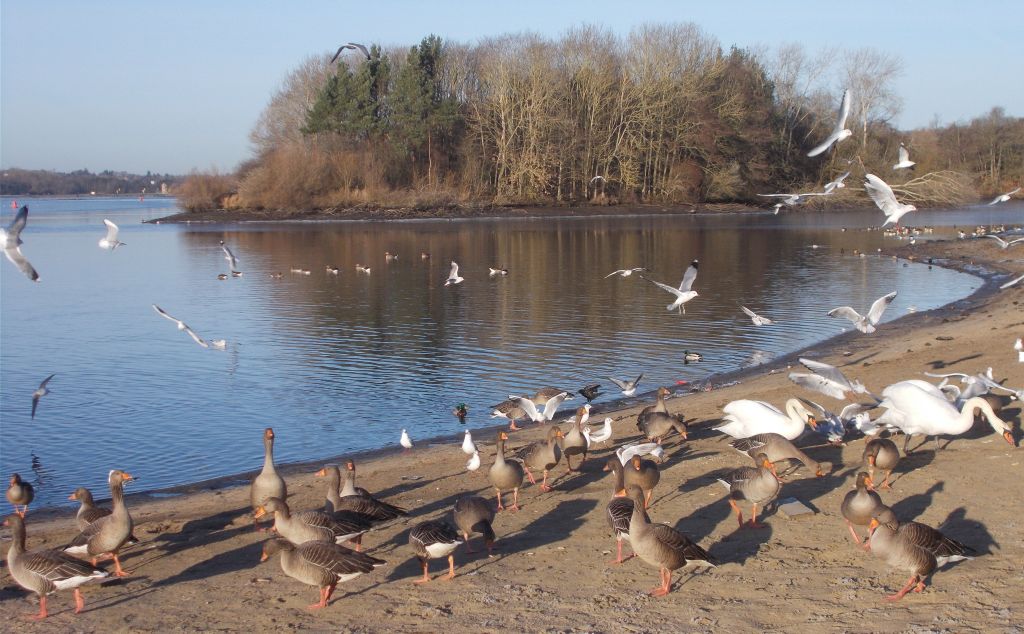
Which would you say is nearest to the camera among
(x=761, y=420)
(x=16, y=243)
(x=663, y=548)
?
(x=663, y=548)

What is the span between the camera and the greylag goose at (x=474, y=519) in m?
7.70

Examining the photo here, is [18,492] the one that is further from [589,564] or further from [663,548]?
[663,548]

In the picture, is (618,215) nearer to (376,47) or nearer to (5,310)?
(376,47)

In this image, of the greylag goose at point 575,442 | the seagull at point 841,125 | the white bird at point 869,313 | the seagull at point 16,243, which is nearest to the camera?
the greylag goose at point 575,442

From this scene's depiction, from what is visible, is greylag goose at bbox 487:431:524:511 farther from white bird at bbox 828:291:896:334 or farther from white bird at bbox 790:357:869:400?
white bird at bbox 828:291:896:334

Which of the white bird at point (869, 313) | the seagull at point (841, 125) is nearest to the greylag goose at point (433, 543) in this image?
the seagull at point (841, 125)

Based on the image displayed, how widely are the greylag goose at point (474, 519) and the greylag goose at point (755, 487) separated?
2078 millimetres

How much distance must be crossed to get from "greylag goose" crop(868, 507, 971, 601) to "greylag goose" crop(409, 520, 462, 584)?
3.04 meters

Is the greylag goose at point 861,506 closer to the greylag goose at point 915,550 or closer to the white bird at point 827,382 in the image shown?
the greylag goose at point 915,550

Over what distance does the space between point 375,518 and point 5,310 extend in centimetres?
2327

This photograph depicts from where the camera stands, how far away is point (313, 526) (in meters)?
7.62

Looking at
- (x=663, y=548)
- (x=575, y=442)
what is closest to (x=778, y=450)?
(x=575, y=442)

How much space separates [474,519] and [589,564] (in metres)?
1.00

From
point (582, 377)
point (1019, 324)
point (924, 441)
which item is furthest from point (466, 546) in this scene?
point (1019, 324)
